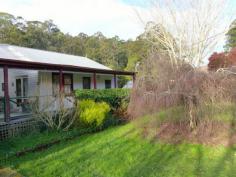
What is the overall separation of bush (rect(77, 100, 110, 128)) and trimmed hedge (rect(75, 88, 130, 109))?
1.06 m

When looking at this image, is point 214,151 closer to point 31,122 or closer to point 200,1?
point 31,122

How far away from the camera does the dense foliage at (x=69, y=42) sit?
112ft

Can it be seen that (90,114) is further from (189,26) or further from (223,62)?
(189,26)

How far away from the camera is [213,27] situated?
1986 centimetres

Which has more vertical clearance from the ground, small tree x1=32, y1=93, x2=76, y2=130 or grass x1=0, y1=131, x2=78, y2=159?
Result: small tree x1=32, y1=93, x2=76, y2=130

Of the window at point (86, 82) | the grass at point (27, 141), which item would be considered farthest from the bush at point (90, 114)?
the window at point (86, 82)

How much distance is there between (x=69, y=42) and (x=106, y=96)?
131 feet

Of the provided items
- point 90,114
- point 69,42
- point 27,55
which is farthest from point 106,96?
point 69,42

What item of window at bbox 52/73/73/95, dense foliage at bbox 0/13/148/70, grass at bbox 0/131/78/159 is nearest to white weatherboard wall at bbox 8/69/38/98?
window at bbox 52/73/73/95

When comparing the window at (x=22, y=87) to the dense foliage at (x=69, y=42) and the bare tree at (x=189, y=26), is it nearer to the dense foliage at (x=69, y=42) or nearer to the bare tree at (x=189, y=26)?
the bare tree at (x=189, y=26)

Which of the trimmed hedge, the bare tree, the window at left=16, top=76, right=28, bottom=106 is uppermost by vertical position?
the bare tree

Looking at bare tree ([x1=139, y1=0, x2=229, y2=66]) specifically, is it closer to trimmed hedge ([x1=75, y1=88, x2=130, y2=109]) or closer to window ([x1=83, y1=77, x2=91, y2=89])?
window ([x1=83, y1=77, x2=91, y2=89])

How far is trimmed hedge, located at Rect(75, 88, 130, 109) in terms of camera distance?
11.0m

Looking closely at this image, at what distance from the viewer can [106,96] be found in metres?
12.6
